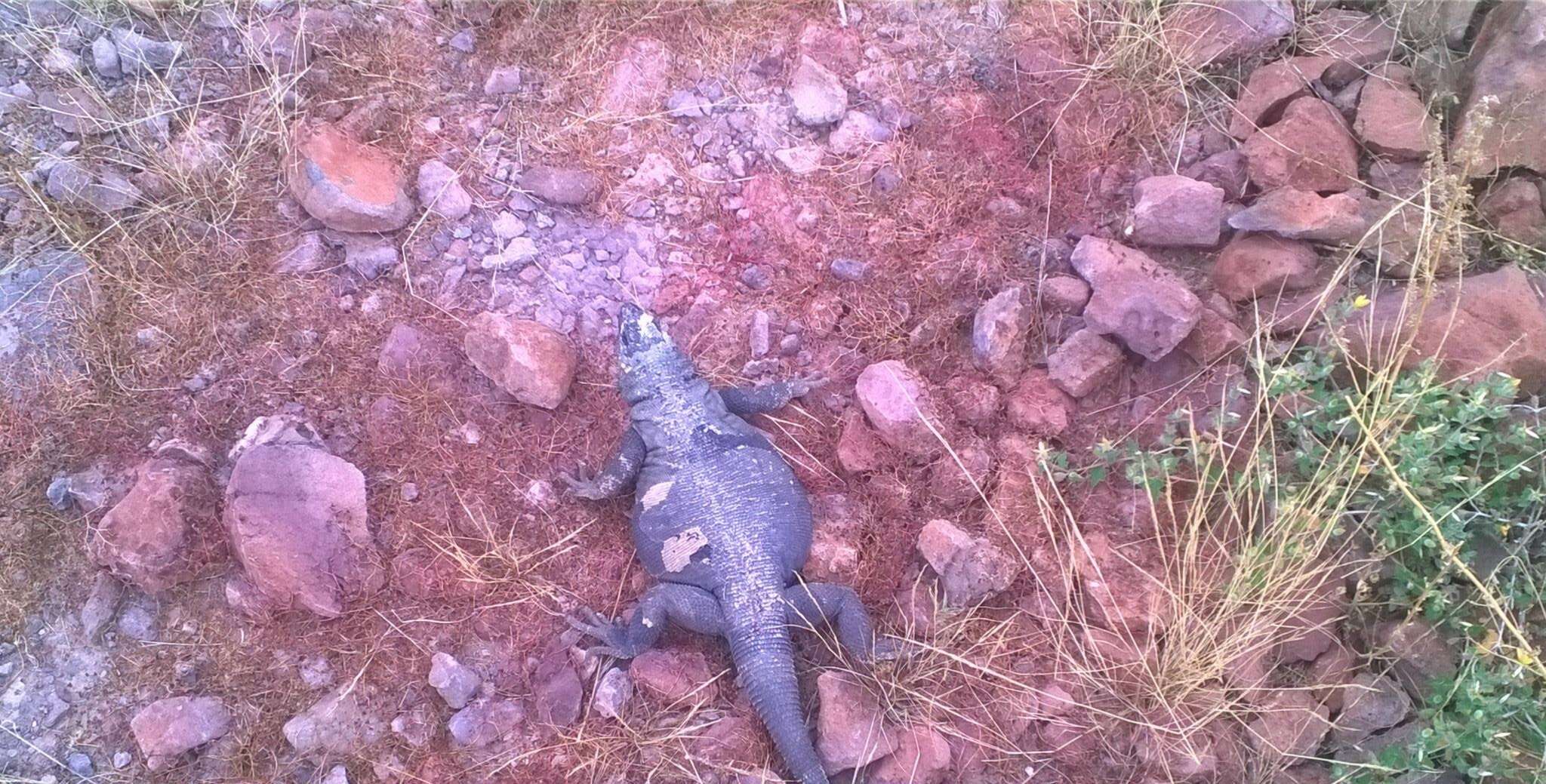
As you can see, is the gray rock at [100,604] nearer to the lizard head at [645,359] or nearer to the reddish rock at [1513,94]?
the lizard head at [645,359]

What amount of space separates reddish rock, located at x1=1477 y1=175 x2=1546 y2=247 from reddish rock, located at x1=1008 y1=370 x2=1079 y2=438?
1.63 metres

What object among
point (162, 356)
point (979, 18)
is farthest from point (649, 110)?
point (162, 356)

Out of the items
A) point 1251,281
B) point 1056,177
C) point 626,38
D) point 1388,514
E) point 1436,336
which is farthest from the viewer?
point 626,38

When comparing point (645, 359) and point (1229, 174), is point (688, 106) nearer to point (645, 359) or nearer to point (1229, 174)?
point (645, 359)

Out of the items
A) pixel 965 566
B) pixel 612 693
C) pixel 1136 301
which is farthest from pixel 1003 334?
pixel 612 693

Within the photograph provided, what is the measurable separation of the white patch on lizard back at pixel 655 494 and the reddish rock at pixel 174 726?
63.0 inches

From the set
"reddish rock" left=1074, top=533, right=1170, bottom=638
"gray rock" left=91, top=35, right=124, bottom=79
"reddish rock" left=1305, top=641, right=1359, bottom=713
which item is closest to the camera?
"reddish rock" left=1305, top=641, right=1359, bottom=713

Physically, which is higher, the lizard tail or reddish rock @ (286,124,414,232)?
reddish rock @ (286,124,414,232)

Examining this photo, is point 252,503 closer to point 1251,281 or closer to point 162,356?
point 162,356

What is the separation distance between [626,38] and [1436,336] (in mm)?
3481

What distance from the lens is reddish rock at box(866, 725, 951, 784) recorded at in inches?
122

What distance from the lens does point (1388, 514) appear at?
297 centimetres

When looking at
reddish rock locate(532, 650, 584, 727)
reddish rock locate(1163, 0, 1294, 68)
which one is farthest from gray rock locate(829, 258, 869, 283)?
reddish rock locate(532, 650, 584, 727)

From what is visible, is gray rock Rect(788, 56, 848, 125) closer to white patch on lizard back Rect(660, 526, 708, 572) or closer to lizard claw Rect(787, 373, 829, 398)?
lizard claw Rect(787, 373, 829, 398)
